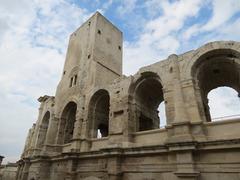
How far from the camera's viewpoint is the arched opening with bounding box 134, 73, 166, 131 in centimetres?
1071

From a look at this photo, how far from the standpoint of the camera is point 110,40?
703 inches

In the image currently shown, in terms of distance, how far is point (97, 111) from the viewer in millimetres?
13133

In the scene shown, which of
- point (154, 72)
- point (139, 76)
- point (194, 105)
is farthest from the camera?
point (139, 76)

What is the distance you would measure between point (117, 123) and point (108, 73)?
6117 mm

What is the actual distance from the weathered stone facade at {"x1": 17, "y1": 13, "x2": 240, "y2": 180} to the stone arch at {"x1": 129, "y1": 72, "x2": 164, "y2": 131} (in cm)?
6

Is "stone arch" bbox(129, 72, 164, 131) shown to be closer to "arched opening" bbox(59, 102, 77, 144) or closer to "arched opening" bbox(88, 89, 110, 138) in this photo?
"arched opening" bbox(88, 89, 110, 138)

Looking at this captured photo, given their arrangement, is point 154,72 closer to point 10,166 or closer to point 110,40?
point 110,40

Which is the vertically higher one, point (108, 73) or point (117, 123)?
point (108, 73)

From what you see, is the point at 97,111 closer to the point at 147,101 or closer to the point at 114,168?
the point at 147,101

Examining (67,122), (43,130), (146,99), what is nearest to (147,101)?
(146,99)

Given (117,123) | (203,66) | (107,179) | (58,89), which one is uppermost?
(58,89)

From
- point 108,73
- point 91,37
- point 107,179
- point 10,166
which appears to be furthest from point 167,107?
point 10,166

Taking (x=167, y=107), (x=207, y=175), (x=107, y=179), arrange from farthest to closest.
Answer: (x=107, y=179)
(x=167, y=107)
(x=207, y=175)

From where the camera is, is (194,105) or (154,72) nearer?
(194,105)
